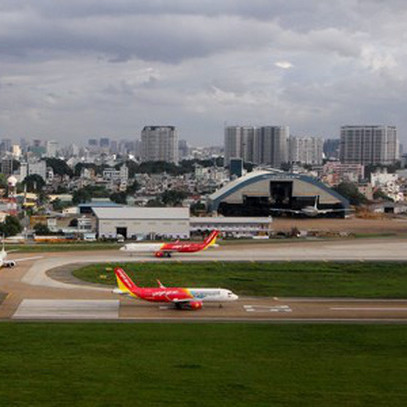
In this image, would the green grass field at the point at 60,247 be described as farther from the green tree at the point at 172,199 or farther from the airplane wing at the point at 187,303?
the green tree at the point at 172,199

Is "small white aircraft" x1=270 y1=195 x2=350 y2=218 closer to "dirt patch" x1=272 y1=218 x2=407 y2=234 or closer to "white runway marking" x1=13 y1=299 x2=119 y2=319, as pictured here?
"dirt patch" x1=272 y1=218 x2=407 y2=234

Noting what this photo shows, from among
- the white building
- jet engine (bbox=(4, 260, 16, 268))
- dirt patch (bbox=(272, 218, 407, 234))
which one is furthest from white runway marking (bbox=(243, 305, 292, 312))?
dirt patch (bbox=(272, 218, 407, 234))

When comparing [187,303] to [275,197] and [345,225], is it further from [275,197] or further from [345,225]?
[275,197]

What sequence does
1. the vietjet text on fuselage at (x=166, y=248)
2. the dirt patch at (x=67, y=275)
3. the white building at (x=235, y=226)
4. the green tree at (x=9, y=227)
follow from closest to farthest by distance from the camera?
the dirt patch at (x=67, y=275) < the vietjet text on fuselage at (x=166, y=248) < the green tree at (x=9, y=227) < the white building at (x=235, y=226)

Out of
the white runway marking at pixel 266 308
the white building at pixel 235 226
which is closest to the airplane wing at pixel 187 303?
the white runway marking at pixel 266 308

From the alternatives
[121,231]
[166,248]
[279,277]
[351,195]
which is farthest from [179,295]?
[351,195]
